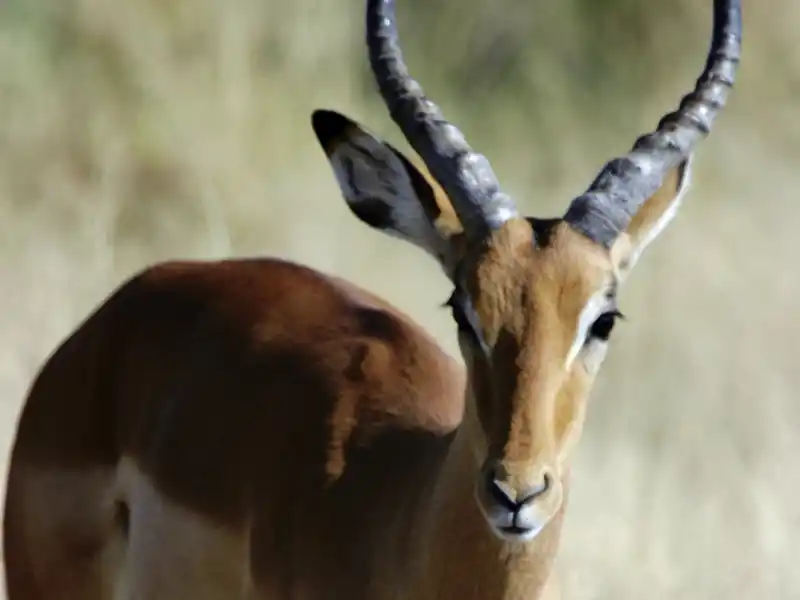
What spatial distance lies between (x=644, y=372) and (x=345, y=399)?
4.38 m

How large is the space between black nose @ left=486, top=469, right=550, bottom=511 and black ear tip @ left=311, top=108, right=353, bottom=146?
126cm

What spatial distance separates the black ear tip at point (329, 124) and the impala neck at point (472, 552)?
94 centimetres

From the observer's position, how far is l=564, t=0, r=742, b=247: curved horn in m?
4.05

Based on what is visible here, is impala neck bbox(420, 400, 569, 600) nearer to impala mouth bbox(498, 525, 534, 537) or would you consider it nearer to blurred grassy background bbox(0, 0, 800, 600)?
impala mouth bbox(498, 525, 534, 537)

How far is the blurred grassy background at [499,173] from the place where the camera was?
8367mm

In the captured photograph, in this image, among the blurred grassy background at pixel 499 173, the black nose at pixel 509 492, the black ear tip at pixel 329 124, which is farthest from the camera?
the blurred grassy background at pixel 499 173

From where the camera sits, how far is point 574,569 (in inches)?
300

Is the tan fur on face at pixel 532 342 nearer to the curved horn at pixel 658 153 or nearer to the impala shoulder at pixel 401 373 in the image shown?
the curved horn at pixel 658 153

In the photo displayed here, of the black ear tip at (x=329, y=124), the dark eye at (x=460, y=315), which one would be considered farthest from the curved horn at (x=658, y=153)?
the black ear tip at (x=329, y=124)

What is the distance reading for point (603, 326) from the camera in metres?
3.87

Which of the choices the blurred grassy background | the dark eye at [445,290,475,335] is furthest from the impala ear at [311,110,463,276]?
the blurred grassy background

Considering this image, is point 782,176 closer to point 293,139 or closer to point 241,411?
point 293,139

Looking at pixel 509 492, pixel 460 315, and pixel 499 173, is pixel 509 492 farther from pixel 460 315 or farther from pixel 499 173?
pixel 499 173

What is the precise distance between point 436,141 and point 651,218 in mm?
656
